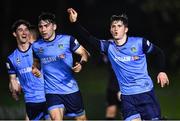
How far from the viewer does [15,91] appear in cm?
1226

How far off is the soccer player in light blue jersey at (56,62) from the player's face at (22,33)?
0.56 m

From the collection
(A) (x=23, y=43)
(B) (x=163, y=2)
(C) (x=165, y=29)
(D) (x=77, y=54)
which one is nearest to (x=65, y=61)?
(D) (x=77, y=54)

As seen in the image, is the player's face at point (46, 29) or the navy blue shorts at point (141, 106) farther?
the player's face at point (46, 29)

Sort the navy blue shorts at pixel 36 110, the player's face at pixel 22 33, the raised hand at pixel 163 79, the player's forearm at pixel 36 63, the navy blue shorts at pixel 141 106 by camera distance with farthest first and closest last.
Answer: the navy blue shorts at pixel 36 110 < the player's face at pixel 22 33 < the player's forearm at pixel 36 63 < the navy blue shorts at pixel 141 106 < the raised hand at pixel 163 79

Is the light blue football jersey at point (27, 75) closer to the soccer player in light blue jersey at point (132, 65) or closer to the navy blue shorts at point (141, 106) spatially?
the soccer player in light blue jersey at point (132, 65)

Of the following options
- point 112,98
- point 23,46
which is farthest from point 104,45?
point 112,98

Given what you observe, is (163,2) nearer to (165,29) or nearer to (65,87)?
(165,29)

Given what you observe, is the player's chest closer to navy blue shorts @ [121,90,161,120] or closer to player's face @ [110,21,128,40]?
player's face @ [110,21,128,40]

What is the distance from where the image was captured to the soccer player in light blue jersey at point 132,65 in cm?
1096

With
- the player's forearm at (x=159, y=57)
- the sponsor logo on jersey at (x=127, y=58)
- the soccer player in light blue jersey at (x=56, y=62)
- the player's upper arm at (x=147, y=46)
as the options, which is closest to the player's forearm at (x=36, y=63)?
the soccer player in light blue jersey at (x=56, y=62)

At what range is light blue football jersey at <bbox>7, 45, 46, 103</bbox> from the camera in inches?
481

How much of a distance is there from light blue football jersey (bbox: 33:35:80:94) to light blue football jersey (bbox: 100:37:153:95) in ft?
2.33

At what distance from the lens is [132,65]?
10984 mm

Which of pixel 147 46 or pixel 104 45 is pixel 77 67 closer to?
pixel 104 45
